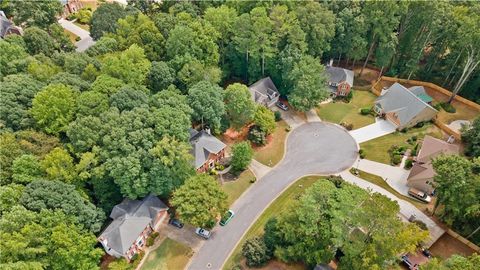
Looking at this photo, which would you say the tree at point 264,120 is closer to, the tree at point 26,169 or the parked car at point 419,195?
the parked car at point 419,195

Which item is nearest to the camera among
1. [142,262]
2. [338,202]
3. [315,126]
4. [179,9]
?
[338,202]

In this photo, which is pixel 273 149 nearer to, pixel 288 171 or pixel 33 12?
pixel 288 171

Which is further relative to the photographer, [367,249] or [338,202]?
[338,202]

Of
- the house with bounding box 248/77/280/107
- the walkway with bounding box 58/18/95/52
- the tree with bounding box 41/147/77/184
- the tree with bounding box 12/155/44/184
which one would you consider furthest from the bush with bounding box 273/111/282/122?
the walkway with bounding box 58/18/95/52

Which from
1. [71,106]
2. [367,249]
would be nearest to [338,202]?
[367,249]

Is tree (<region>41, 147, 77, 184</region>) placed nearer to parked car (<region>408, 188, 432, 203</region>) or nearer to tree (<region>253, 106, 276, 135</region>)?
tree (<region>253, 106, 276, 135</region>)

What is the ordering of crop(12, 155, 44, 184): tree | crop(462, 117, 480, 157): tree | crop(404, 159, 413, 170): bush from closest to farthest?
crop(12, 155, 44, 184): tree, crop(462, 117, 480, 157): tree, crop(404, 159, 413, 170): bush

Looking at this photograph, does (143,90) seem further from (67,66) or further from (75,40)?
(75,40)
